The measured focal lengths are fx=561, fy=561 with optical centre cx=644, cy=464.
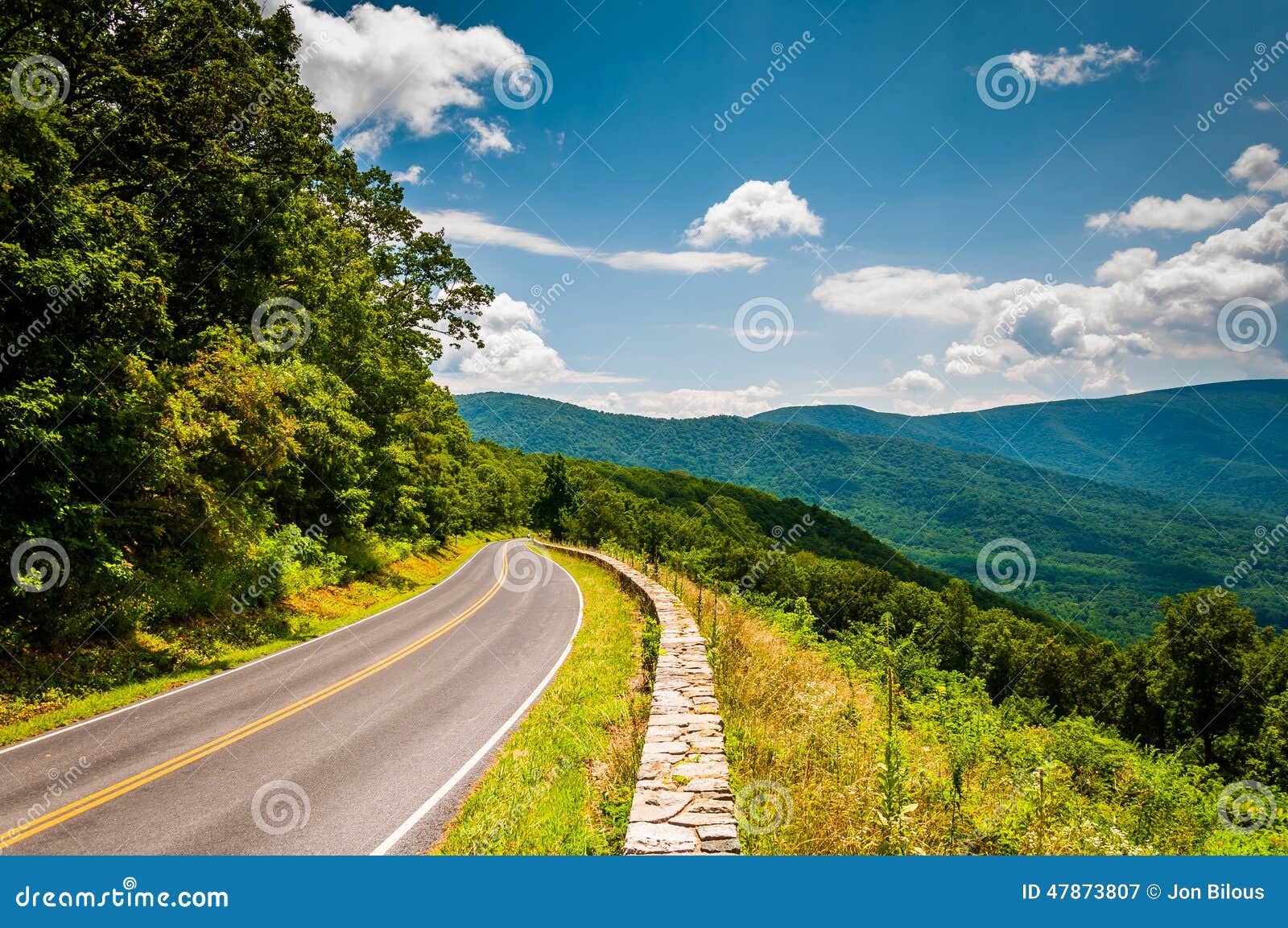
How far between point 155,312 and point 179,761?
877cm

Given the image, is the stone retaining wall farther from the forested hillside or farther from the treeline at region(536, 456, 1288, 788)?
the treeline at region(536, 456, 1288, 788)

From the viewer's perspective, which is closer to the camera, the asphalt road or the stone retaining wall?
the stone retaining wall

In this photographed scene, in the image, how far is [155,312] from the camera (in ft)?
37.1

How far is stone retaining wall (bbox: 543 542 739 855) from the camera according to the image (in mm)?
4289

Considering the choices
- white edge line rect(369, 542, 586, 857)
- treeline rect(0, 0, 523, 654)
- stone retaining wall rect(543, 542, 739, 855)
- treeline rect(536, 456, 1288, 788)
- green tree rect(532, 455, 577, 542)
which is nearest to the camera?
stone retaining wall rect(543, 542, 739, 855)

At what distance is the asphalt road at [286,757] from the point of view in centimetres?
577

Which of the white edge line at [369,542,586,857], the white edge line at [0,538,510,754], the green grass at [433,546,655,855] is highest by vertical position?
the green grass at [433,546,655,855]

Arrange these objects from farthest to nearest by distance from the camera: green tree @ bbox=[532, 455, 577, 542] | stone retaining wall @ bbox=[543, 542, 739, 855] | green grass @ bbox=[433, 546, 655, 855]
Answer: green tree @ bbox=[532, 455, 577, 542]
green grass @ bbox=[433, 546, 655, 855]
stone retaining wall @ bbox=[543, 542, 739, 855]

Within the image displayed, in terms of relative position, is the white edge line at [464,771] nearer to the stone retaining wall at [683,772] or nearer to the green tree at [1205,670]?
the stone retaining wall at [683,772]

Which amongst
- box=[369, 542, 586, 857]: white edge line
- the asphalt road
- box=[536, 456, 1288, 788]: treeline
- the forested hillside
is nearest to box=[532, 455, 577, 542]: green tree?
box=[536, 456, 1288, 788]: treeline

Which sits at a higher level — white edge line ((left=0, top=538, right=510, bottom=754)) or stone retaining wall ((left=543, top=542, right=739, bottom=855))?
stone retaining wall ((left=543, top=542, right=739, bottom=855))

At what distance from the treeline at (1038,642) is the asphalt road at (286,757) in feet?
26.3

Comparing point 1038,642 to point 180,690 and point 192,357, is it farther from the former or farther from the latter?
point 192,357

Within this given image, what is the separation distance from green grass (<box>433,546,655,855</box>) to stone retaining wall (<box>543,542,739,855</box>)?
1.71ft
